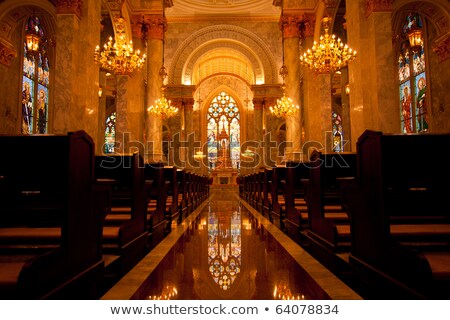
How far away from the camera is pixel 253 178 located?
36.5 ft

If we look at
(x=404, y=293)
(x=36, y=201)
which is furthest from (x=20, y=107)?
(x=404, y=293)

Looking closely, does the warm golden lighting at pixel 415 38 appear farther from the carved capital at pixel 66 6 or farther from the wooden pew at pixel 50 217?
the wooden pew at pixel 50 217

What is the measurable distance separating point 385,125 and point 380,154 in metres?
5.80

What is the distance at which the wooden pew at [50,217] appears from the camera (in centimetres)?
209

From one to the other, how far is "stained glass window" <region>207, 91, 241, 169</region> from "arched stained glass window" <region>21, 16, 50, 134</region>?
60.9ft

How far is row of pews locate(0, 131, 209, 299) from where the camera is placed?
2076 mm

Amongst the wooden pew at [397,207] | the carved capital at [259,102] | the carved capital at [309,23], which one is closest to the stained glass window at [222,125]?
the carved capital at [259,102]

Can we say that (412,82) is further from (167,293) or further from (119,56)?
(167,293)

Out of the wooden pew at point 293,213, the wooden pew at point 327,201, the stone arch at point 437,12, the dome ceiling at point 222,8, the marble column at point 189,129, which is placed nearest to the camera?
the wooden pew at point 327,201

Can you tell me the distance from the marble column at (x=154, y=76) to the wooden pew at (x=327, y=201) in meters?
9.04

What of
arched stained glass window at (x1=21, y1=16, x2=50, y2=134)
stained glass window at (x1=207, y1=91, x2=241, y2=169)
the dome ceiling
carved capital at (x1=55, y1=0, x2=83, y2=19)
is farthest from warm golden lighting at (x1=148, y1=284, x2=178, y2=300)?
stained glass window at (x1=207, y1=91, x2=241, y2=169)

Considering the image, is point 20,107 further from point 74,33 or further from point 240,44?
point 240,44

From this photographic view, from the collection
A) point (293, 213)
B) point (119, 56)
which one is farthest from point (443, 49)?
point (119, 56)

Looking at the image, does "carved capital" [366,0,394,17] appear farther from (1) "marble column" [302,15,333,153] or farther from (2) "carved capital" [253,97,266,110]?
(2) "carved capital" [253,97,266,110]
